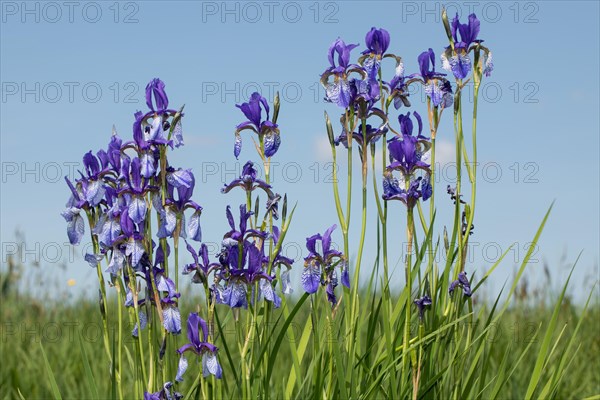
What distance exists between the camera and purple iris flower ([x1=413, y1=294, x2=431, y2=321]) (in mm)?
3678

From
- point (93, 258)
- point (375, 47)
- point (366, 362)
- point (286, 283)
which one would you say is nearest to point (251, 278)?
point (286, 283)

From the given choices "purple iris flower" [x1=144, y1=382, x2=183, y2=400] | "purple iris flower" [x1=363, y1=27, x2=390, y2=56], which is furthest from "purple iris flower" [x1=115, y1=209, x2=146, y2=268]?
"purple iris flower" [x1=363, y1=27, x2=390, y2=56]

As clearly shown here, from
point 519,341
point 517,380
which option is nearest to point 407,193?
point 517,380

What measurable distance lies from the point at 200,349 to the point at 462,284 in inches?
55.0

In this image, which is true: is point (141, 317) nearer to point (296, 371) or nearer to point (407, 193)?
point (296, 371)

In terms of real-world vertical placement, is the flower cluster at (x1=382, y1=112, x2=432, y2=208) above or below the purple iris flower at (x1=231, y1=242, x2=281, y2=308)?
above

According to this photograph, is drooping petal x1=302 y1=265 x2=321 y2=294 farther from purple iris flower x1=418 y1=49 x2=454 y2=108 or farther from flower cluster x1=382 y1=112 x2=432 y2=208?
purple iris flower x1=418 y1=49 x2=454 y2=108

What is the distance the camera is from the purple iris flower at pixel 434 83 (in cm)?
386

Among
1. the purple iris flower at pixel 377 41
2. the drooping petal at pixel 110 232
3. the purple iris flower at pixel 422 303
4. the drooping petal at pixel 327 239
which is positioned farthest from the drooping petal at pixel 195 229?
the purple iris flower at pixel 377 41

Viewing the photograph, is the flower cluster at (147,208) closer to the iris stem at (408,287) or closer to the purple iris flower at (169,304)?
the purple iris flower at (169,304)

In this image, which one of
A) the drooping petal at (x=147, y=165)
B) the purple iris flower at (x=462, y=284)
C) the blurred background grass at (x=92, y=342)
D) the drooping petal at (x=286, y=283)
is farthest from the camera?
the blurred background grass at (x=92, y=342)

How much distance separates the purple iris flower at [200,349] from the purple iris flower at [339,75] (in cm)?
125

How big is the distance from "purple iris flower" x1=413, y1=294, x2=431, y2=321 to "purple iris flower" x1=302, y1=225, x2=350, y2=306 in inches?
17.0

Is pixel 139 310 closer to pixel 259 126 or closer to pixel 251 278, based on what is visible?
pixel 251 278
